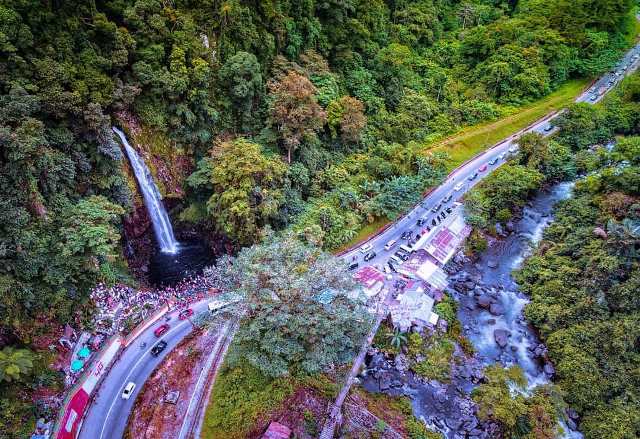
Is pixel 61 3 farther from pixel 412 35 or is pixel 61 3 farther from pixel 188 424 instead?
pixel 412 35

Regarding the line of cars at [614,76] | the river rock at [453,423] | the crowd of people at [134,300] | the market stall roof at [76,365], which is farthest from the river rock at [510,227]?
the market stall roof at [76,365]

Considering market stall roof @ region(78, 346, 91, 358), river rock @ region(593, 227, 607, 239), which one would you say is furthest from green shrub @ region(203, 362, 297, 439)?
river rock @ region(593, 227, 607, 239)

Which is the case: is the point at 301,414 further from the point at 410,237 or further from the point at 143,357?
the point at 410,237

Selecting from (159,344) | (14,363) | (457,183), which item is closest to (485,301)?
(457,183)

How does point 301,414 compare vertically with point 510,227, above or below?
above

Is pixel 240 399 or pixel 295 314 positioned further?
pixel 240 399

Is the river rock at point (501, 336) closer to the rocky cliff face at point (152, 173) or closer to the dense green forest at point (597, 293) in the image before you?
the dense green forest at point (597, 293)

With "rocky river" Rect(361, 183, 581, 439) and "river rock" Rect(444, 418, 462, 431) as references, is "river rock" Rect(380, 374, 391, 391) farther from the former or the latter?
"river rock" Rect(444, 418, 462, 431)
